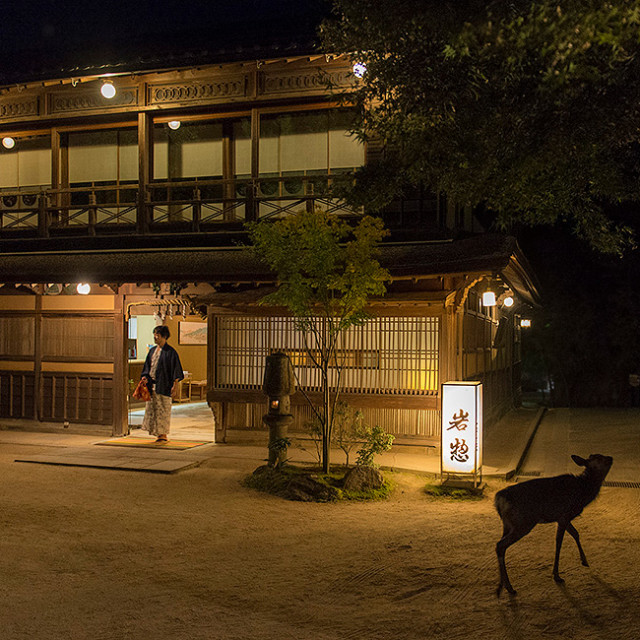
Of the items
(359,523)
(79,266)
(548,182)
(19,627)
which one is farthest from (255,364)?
(19,627)

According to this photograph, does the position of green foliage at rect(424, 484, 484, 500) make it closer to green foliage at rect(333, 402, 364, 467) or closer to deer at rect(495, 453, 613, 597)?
green foliage at rect(333, 402, 364, 467)

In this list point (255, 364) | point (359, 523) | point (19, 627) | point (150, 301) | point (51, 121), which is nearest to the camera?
point (19, 627)

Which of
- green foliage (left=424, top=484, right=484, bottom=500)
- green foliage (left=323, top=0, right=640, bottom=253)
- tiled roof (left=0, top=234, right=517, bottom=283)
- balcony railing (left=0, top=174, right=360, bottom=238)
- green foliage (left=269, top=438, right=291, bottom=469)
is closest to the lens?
green foliage (left=323, top=0, right=640, bottom=253)

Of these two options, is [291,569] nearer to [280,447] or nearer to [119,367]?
[280,447]

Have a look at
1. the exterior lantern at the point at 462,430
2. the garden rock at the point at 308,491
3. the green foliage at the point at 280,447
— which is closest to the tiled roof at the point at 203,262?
the exterior lantern at the point at 462,430

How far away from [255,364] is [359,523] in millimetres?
5603

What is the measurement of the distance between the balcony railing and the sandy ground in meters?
6.69

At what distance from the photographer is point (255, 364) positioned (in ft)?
43.0

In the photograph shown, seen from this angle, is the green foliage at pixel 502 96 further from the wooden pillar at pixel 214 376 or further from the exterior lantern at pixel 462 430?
the wooden pillar at pixel 214 376

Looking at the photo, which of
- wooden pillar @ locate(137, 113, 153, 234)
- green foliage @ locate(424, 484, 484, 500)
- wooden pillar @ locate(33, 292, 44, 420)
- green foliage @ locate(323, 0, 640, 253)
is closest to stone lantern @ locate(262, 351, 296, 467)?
green foliage @ locate(424, 484, 484, 500)

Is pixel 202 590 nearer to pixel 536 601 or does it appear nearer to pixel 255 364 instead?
pixel 536 601

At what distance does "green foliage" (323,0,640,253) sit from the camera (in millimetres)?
5746

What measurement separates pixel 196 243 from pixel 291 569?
932 cm

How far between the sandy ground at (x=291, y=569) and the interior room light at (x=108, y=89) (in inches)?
346
